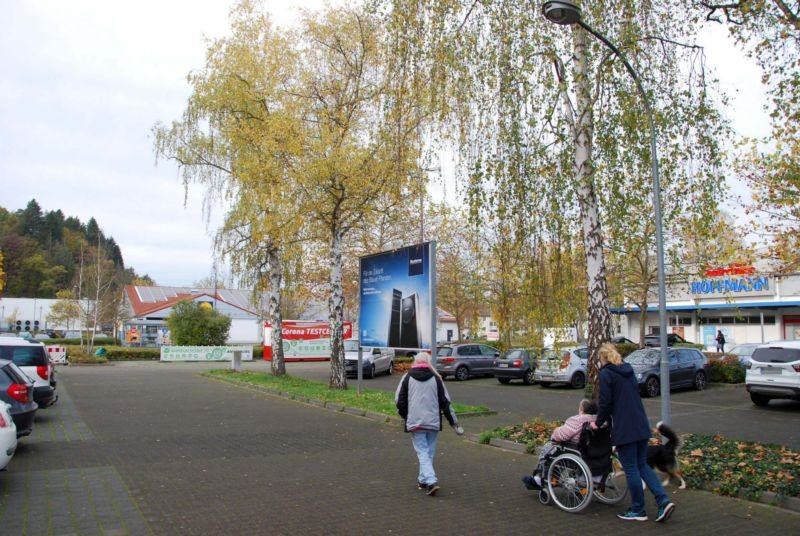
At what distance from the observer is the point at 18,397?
9484 millimetres

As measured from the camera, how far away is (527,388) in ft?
76.5

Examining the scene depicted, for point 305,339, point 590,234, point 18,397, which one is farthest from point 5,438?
point 305,339

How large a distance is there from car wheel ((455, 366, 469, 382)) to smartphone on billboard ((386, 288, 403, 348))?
39.2 ft

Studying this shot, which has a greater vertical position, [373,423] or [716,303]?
[716,303]

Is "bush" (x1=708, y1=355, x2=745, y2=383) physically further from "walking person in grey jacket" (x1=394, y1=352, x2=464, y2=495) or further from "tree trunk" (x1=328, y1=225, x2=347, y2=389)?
"walking person in grey jacket" (x1=394, y1=352, x2=464, y2=495)

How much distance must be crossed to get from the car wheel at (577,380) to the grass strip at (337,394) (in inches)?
311

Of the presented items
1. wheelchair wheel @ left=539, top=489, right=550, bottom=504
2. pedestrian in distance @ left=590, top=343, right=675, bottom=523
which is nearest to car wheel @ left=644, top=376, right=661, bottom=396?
wheelchair wheel @ left=539, top=489, right=550, bottom=504

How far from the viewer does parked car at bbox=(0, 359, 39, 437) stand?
30.5ft

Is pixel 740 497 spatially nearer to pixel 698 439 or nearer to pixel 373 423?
pixel 698 439

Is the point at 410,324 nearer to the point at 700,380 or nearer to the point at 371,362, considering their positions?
the point at 700,380

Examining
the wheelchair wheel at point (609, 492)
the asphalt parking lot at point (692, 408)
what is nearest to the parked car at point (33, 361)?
the asphalt parking lot at point (692, 408)

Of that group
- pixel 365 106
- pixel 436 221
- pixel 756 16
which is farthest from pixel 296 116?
pixel 436 221

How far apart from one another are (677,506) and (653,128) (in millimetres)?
5260

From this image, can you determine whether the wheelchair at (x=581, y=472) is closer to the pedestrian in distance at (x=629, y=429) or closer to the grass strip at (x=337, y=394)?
the pedestrian in distance at (x=629, y=429)
